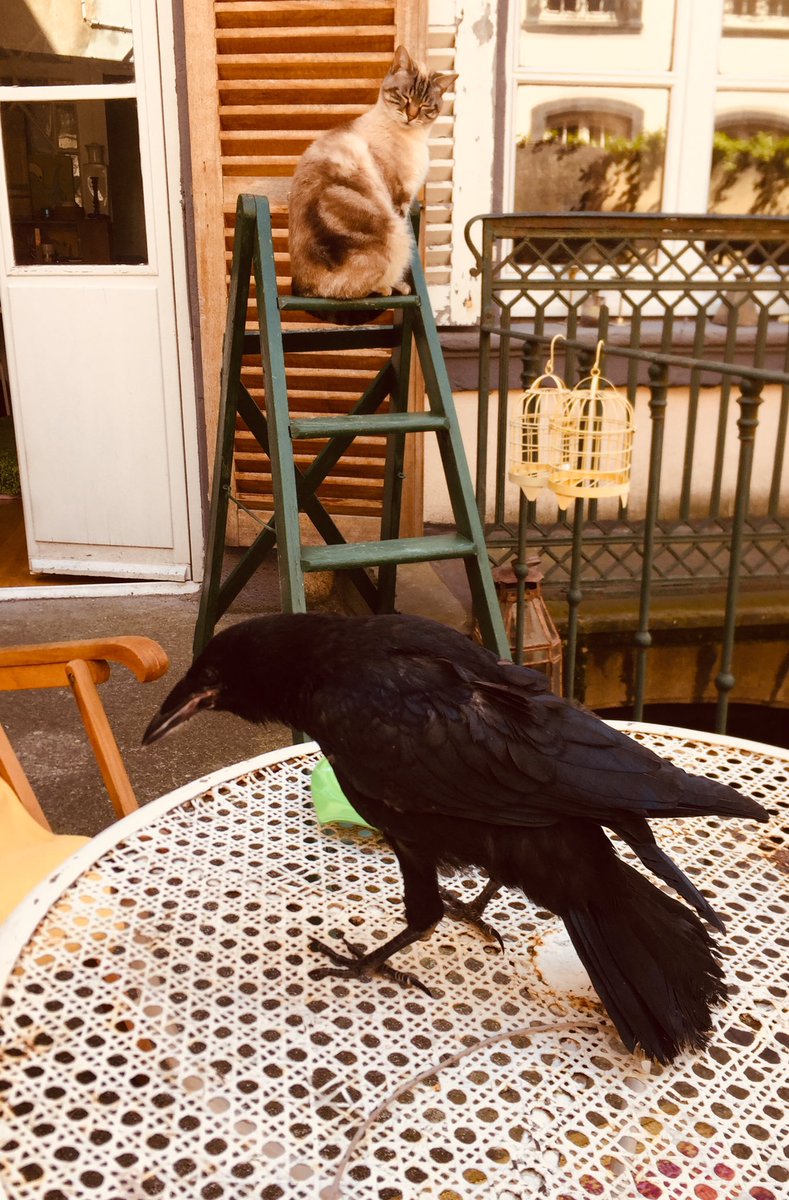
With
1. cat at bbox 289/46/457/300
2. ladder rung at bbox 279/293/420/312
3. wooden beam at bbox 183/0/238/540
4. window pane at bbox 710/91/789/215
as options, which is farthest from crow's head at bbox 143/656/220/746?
window pane at bbox 710/91/789/215

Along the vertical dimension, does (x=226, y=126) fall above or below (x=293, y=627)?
above

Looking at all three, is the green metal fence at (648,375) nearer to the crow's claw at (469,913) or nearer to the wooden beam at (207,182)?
the wooden beam at (207,182)

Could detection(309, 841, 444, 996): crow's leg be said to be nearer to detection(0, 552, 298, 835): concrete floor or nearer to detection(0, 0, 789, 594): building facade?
detection(0, 552, 298, 835): concrete floor

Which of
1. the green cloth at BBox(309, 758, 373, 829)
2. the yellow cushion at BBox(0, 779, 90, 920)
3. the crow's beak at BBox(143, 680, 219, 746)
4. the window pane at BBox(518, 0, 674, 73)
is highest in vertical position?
the window pane at BBox(518, 0, 674, 73)

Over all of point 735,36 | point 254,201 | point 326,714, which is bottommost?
point 326,714

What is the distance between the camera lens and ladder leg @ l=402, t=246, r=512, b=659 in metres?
2.51

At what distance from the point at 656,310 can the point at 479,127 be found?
1.31 m

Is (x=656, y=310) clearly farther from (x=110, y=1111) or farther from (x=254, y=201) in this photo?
(x=110, y=1111)

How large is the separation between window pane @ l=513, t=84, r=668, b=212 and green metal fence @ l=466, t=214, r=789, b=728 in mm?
292

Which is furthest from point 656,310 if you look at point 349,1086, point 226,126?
point 349,1086

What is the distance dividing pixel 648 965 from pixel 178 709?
62cm

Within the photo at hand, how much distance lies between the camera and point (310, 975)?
1.17m

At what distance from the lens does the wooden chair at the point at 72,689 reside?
1743 mm

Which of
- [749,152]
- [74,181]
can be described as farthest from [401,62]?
[749,152]
